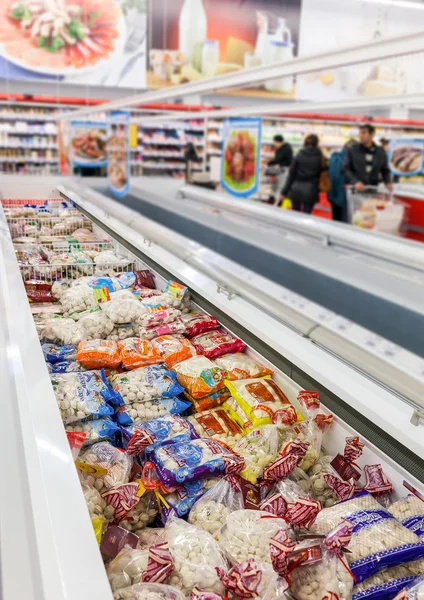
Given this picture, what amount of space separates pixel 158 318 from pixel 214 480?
34.1 inches

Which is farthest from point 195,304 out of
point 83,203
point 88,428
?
point 83,203

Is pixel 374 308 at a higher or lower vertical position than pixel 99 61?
lower

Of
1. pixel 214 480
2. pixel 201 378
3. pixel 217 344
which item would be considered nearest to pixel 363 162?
pixel 217 344

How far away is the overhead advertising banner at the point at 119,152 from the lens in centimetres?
629

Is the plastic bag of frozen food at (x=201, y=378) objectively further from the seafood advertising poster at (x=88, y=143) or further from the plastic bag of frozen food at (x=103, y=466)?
the seafood advertising poster at (x=88, y=143)

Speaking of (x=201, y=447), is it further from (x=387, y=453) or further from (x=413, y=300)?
(x=413, y=300)

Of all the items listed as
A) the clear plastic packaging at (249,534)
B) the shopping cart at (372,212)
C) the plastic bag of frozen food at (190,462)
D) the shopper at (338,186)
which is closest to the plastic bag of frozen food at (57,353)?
the plastic bag of frozen food at (190,462)

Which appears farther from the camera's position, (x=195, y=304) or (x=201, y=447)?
(x=195, y=304)

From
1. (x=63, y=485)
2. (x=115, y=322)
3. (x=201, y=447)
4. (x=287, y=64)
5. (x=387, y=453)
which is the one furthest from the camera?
(x=287, y=64)

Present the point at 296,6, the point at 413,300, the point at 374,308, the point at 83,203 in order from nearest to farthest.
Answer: the point at 413,300
the point at 374,308
the point at 83,203
the point at 296,6

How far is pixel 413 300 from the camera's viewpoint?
2.83 metres

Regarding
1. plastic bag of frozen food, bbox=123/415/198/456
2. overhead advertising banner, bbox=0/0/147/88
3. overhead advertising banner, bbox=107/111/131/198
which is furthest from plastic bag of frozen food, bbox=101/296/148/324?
overhead advertising banner, bbox=0/0/147/88

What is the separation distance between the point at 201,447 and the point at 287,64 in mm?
1896

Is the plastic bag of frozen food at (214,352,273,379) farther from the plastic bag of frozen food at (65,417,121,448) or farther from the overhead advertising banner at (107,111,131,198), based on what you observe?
the overhead advertising banner at (107,111,131,198)
